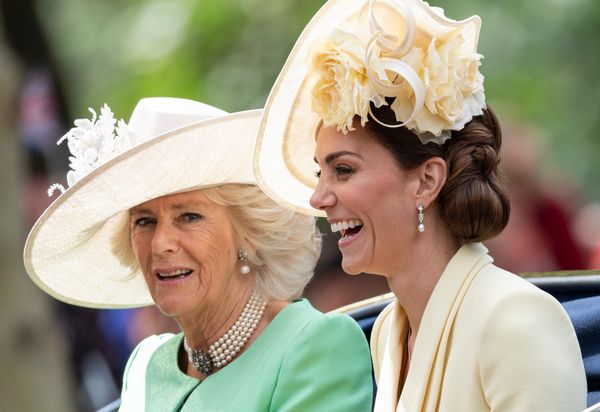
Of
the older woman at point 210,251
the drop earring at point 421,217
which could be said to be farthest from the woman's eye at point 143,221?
the drop earring at point 421,217

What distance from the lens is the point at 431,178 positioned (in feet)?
11.8

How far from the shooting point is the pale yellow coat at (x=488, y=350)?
10.8 feet

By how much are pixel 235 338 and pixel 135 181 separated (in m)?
0.51

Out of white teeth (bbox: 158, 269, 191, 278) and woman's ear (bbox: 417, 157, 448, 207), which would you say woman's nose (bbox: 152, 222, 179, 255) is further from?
woman's ear (bbox: 417, 157, 448, 207)

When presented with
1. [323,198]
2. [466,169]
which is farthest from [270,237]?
[466,169]

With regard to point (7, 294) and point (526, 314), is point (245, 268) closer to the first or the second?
point (526, 314)

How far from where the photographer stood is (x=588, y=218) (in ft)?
21.3

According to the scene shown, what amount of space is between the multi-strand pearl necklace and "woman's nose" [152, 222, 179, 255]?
27cm

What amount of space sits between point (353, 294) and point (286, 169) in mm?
3124

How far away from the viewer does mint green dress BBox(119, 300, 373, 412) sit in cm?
404

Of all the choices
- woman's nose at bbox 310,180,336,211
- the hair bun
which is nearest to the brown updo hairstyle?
the hair bun

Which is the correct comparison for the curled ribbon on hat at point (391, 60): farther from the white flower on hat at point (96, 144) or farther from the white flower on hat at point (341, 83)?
the white flower on hat at point (96, 144)

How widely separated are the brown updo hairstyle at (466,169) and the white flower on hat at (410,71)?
0.10ft

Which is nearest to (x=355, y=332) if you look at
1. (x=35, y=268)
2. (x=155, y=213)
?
(x=155, y=213)
